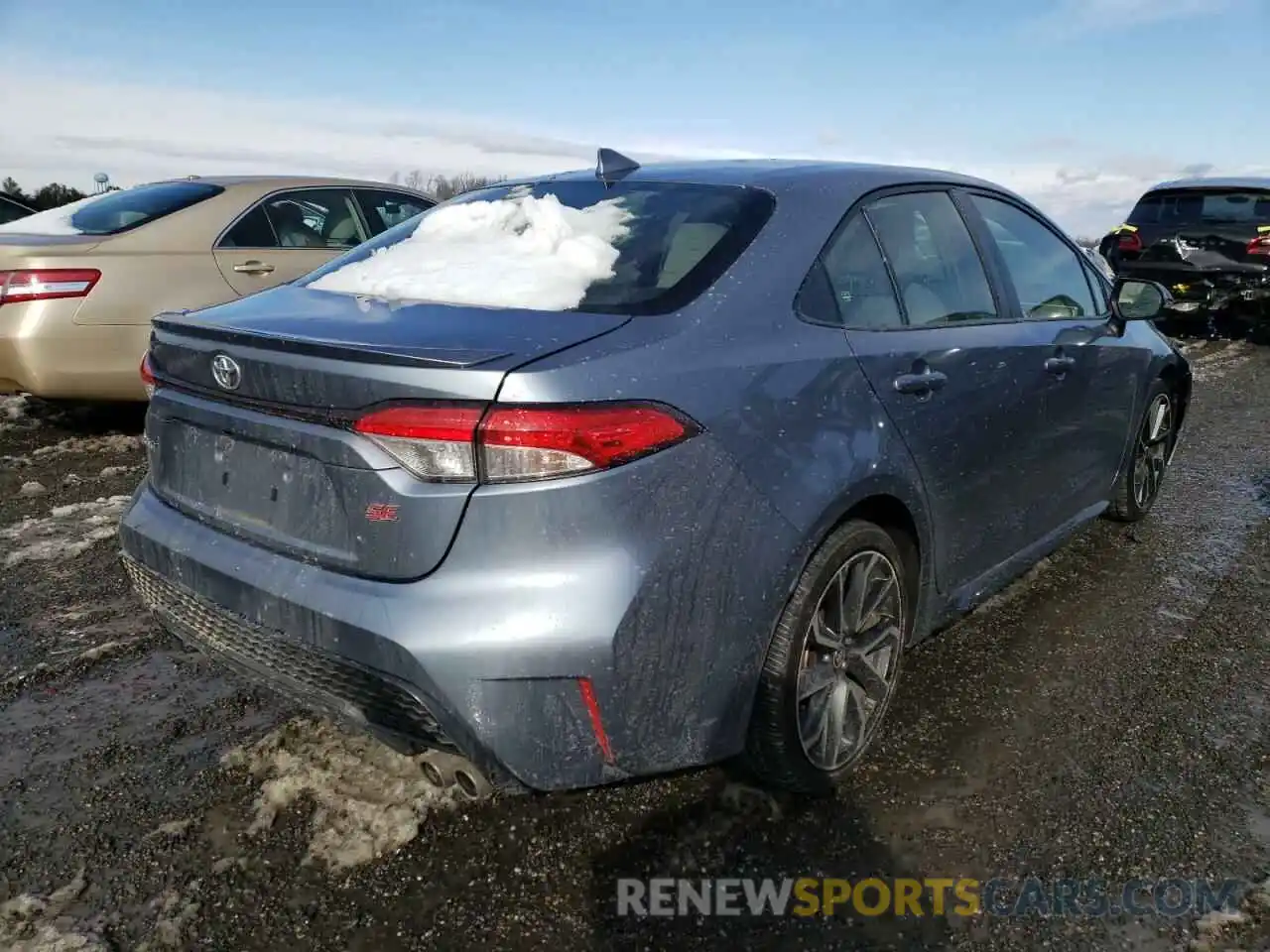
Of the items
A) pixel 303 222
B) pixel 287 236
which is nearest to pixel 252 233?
pixel 287 236

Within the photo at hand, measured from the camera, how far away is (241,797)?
2422 mm

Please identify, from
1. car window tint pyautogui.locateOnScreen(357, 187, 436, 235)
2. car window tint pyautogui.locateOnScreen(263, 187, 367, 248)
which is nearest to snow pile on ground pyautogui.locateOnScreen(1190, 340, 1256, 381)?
car window tint pyautogui.locateOnScreen(357, 187, 436, 235)

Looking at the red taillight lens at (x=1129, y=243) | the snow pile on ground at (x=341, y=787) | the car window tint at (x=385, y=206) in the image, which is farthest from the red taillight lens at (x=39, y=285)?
the red taillight lens at (x=1129, y=243)

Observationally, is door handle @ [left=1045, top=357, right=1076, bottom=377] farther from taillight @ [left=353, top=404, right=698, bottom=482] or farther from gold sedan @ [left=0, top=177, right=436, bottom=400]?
gold sedan @ [left=0, top=177, right=436, bottom=400]

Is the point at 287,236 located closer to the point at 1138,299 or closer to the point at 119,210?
the point at 119,210

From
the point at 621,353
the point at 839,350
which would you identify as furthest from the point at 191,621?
the point at 839,350

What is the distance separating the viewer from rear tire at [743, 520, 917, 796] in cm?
219

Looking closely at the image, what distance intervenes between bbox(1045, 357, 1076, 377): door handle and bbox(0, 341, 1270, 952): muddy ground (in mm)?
931

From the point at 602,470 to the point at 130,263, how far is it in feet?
14.9

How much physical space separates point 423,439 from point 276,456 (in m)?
0.41

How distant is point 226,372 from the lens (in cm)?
210

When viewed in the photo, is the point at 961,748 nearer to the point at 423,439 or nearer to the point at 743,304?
the point at 743,304

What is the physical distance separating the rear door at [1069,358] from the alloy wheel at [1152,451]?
1.29 feet

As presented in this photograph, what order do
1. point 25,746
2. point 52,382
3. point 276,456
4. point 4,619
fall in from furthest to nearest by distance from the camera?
point 52,382 → point 4,619 → point 25,746 → point 276,456
